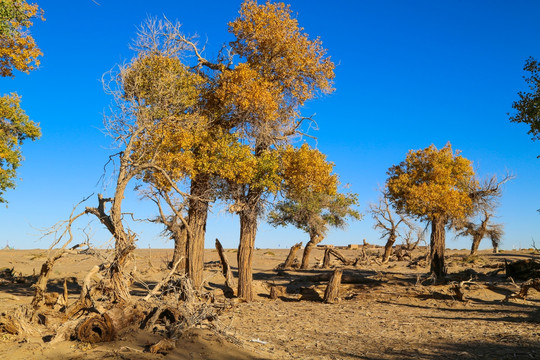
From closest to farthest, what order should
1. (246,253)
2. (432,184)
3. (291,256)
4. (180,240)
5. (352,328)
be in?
(352,328) < (246,253) < (180,240) < (432,184) < (291,256)

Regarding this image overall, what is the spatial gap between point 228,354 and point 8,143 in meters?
15.8

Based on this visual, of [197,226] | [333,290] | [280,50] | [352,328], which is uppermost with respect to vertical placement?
[280,50]

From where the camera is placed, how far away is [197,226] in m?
19.9

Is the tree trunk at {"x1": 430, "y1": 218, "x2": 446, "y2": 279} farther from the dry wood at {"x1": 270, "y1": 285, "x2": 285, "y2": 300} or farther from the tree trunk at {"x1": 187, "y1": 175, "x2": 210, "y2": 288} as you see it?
the tree trunk at {"x1": 187, "y1": 175, "x2": 210, "y2": 288}

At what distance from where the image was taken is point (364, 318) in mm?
16547

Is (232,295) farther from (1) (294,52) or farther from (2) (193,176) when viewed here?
(1) (294,52)

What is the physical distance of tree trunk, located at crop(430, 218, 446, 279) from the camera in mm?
26234

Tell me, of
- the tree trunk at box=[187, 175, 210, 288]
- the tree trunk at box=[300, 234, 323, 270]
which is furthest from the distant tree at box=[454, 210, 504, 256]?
the tree trunk at box=[187, 175, 210, 288]

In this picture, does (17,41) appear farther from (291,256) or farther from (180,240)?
(291,256)

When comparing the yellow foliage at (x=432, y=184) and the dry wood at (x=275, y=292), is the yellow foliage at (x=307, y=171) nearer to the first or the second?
the dry wood at (x=275, y=292)

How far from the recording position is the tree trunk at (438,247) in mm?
26234

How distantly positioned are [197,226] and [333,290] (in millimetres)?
6432

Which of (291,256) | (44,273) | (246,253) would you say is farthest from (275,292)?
(291,256)

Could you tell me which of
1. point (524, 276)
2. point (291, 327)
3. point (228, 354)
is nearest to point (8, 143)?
point (291, 327)
